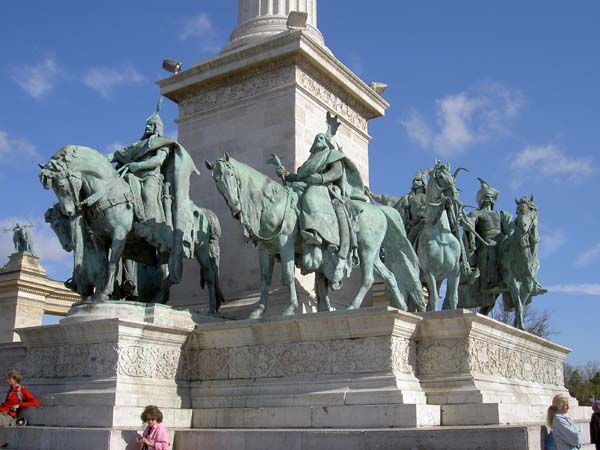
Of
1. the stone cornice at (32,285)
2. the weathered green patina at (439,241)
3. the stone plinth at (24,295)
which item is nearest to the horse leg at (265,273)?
the weathered green patina at (439,241)

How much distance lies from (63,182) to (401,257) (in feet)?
19.1

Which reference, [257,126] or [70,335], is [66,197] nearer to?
[70,335]

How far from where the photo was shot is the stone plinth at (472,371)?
9883 millimetres

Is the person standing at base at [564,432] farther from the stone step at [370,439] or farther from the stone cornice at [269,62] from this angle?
the stone cornice at [269,62]

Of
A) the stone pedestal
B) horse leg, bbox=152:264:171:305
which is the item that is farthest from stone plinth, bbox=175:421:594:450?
the stone pedestal

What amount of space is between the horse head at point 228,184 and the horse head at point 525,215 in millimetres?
6964

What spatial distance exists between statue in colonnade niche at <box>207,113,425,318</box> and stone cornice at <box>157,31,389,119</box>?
3.18m

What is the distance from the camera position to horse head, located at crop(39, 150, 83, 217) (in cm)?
1176

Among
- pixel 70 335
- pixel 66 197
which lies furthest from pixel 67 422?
pixel 66 197

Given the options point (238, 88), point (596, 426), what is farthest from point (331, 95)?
point (596, 426)

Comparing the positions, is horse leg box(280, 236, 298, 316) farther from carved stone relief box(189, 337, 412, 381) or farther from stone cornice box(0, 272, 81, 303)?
stone cornice box(0, 272, 81, 303)

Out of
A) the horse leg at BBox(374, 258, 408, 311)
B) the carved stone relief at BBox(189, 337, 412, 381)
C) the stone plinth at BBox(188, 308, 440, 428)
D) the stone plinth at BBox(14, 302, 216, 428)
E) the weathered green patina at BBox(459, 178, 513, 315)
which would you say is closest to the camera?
the stone plinth at BBox(188, 308, 440, 428)

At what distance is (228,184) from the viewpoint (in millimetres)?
11562

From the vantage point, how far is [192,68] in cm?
1661
